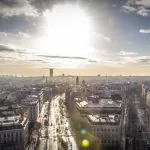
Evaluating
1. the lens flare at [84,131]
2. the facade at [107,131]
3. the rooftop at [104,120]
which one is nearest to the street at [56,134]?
the lens flare at [84,131]

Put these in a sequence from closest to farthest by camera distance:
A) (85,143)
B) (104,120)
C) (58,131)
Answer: (85,143), (104,120), (58,131)

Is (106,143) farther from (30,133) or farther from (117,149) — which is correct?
(30,133)

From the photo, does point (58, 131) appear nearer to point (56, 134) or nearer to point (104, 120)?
point (56, 134)

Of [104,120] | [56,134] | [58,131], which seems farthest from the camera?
[58,131]

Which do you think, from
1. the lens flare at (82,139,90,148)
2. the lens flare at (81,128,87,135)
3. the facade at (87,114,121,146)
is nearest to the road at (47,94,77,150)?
the lens flare at (82,139,90,148)

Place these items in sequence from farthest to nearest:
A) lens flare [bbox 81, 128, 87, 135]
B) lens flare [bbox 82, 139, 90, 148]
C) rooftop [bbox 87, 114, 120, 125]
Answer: lens flare [bbox 81, 128, 87, 135] → rooftop [bbox 87, 114, 120, 125] → lens flare [bbox 82, 139, 90, 148]

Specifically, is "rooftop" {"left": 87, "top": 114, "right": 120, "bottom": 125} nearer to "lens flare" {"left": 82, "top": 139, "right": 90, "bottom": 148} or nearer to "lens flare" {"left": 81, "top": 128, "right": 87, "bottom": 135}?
"lens flare" {"left": 81, "top": 128, "right": 87, "bottom": 135}

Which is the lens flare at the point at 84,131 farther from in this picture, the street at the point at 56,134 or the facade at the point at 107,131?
the facade at the point at 107,131

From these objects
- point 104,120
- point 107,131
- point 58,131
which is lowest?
point 58,131

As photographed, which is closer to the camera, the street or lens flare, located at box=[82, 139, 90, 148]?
lens flare, located at box=[82, 139, 90, 148]

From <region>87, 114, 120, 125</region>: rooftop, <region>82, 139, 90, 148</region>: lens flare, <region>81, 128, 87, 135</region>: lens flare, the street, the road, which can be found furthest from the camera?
<region>81, 128, 87, 135</region>: lens flare

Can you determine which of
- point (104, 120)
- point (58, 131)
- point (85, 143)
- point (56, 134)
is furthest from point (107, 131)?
point (58, 131)

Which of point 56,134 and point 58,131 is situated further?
point 58,131
